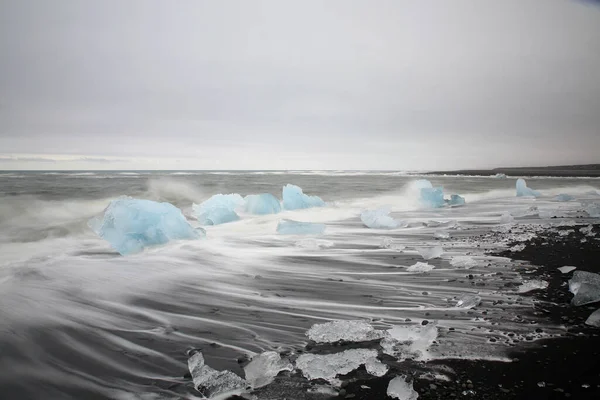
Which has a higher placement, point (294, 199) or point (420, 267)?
point (294, 199)

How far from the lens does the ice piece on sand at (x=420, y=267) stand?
202 inches

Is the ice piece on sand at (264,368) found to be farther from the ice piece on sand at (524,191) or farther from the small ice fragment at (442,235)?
the ice piece on sand at (524,191)

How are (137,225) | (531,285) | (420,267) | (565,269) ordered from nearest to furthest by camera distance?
(531,285), (565,269), (420,267), (137,225)

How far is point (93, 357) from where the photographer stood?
2.80m

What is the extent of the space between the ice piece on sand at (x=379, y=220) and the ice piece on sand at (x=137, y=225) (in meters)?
4.80

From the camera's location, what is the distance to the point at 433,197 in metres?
15.2

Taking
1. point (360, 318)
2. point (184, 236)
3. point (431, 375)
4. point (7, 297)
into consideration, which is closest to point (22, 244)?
point (184, 236)

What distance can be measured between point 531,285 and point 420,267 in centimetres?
144

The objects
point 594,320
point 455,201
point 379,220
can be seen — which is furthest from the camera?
point 455,201

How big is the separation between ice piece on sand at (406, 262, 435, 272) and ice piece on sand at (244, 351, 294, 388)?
3.15 metres

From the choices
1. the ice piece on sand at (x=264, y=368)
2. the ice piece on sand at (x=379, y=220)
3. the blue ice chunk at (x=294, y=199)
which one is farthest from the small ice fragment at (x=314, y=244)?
the blue ice chunk at (x=294, y=199)

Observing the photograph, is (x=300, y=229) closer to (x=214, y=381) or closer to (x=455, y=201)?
(x=214, y=381)

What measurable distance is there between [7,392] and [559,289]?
5474mm

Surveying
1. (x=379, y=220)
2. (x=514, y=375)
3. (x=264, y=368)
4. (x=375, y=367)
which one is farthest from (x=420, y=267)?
(x=379, y=220)
